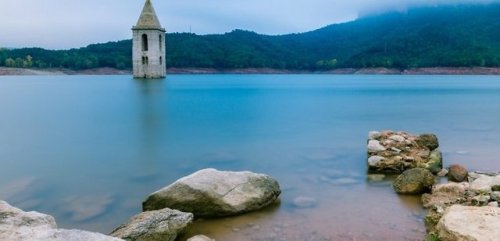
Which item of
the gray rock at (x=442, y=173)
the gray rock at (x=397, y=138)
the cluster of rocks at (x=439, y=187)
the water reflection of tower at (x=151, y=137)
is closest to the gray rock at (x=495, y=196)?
the cluster of rocks at (x=439, y=187)

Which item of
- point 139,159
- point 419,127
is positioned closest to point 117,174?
point 139,159

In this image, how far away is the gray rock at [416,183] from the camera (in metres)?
9.14

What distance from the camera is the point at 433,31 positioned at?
4916 inches

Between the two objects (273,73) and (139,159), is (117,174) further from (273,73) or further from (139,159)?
(273,73)

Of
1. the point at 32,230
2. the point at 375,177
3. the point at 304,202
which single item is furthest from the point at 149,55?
the point at 32,230

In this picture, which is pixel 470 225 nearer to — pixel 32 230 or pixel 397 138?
pixel 32 230

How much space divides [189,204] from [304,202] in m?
2.29

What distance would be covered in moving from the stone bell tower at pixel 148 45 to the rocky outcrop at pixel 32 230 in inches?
2946

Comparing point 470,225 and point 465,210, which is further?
point 465,210

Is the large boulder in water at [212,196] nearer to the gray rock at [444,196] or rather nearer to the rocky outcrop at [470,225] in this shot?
the gray rock at [444,196]

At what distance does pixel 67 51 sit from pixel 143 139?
128189 millimetres

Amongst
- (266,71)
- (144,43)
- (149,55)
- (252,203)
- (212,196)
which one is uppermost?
(144,43)

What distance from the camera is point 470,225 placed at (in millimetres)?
5590

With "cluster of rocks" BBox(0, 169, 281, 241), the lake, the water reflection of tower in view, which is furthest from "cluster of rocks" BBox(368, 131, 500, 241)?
the water reflection of tower
